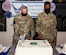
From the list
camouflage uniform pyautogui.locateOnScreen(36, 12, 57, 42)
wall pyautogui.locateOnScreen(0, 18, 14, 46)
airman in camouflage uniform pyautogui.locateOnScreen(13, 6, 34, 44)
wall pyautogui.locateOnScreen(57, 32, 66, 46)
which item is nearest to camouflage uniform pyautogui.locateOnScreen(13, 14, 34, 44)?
airman in camouflage uniform pyautogui.locateOnScreen(13, 6, 34, 44)

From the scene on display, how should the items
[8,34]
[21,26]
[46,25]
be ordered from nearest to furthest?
[21,26], [46,25], [8,34]

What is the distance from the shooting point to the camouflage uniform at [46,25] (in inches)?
142


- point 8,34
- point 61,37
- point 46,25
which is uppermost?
point 46,25

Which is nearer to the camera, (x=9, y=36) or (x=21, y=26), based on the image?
(x=21, y=26)

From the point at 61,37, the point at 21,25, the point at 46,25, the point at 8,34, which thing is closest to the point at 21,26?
the point at 21,25

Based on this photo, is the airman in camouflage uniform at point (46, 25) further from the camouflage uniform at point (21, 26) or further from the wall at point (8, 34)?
the wall at point (8, 34)

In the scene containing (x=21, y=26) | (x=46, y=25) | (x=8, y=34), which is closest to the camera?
(x=21, y=26)

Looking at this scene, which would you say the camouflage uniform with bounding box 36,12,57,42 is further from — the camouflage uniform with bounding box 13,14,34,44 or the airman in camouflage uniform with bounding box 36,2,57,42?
the camouflage uniform with bounding box 13,14,34,44

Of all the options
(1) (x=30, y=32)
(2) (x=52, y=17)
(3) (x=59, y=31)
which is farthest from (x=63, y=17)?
(1) (x=30, y=32)

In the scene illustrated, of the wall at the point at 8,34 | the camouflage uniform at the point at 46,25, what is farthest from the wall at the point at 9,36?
the camouflage uniform at the point at 46,25

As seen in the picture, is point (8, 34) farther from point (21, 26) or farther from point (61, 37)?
point (61, 37)

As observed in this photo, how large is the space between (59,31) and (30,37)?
122 cm

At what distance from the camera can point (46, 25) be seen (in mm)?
3594

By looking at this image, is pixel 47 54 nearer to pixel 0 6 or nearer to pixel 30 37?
pixel 30 37
